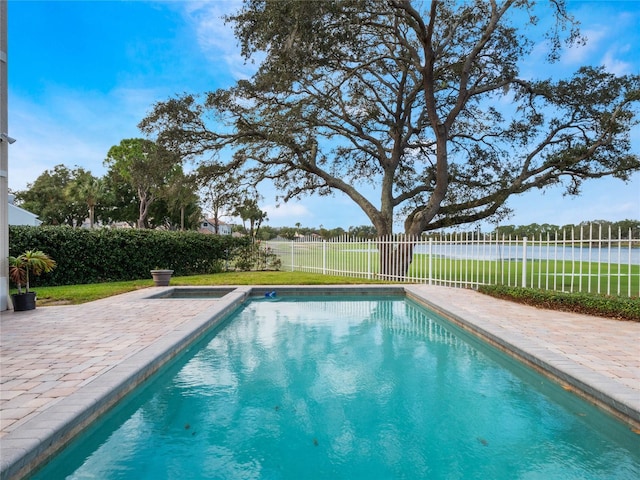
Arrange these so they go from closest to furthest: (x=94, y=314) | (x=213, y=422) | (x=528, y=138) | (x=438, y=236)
A: (x=213, y=422), (x=94, y=314), (x=438, y=236), (x=528, y=138)

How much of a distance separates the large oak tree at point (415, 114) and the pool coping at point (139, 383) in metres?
8.66

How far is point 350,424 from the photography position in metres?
3.62

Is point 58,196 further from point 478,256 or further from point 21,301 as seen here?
point 478,256

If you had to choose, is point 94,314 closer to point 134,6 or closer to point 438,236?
point 134,6

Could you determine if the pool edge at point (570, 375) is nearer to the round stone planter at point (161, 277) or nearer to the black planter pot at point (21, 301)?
the black planter pot at point (21, 301)

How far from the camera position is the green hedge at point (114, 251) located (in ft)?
40.7

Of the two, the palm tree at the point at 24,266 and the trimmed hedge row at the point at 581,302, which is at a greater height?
the palm tree at the point at 24,266

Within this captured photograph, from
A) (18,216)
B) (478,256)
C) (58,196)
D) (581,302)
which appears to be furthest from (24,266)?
(58,196)

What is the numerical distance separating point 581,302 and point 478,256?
353cm

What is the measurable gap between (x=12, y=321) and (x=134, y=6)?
26.3 ft

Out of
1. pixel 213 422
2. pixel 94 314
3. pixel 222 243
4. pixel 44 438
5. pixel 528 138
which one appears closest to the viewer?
pixel 44 438

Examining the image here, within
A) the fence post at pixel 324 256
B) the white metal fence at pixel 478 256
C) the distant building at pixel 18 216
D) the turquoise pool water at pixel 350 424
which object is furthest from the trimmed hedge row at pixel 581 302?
the distant building at pixel 18 216

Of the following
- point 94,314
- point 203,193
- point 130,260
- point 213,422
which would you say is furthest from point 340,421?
point 203,193

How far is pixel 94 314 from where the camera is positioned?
295 inches
